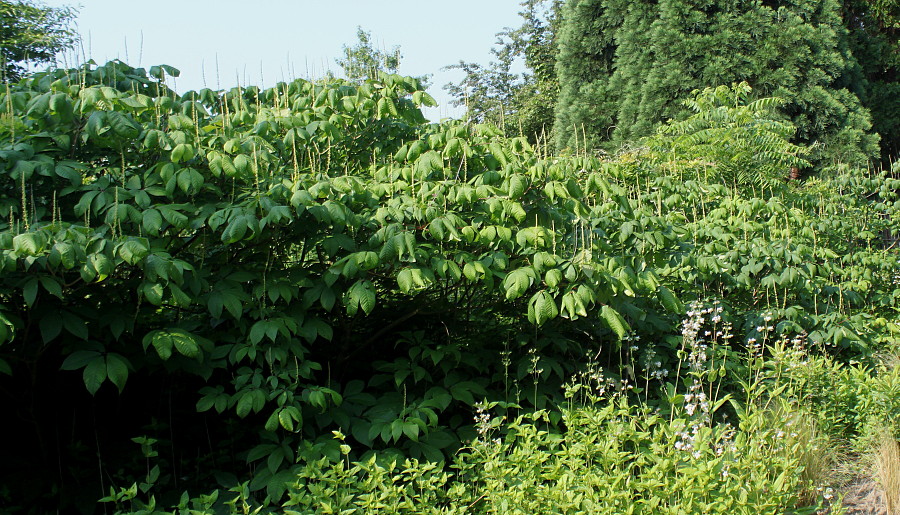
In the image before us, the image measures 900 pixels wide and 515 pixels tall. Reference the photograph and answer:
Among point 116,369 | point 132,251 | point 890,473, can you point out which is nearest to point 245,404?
point 116,369

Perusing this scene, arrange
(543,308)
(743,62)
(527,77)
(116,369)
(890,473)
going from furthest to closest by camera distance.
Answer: (527,77) < (743,62) < (890,473) < (543,308) < (116,369)

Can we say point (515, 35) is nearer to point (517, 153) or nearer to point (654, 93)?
point (654, 93)

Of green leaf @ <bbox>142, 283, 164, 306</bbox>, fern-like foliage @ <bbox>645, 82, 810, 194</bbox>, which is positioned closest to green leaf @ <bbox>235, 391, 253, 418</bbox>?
green leaf @ <bbox>142, 283, 164, 306</bbox>

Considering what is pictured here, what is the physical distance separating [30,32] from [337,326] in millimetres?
10637

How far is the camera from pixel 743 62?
9773mm

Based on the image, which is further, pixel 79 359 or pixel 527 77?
pixel 527 77

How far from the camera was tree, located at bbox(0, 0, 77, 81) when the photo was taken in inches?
404

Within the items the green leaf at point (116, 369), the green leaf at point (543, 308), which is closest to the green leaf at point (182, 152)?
the green leaf at point (116, 369)

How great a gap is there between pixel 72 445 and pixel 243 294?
1.13m

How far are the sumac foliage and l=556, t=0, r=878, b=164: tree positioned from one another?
21.5ft

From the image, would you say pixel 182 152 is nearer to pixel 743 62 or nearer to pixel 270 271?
pixel 270 271

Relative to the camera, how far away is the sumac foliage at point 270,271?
2.61m

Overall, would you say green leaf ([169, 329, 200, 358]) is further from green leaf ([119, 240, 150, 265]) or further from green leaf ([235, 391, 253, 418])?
green leaf ([119, 240, 150, 265])

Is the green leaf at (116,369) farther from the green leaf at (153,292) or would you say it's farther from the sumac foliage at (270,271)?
the green leaf at (153,292)
